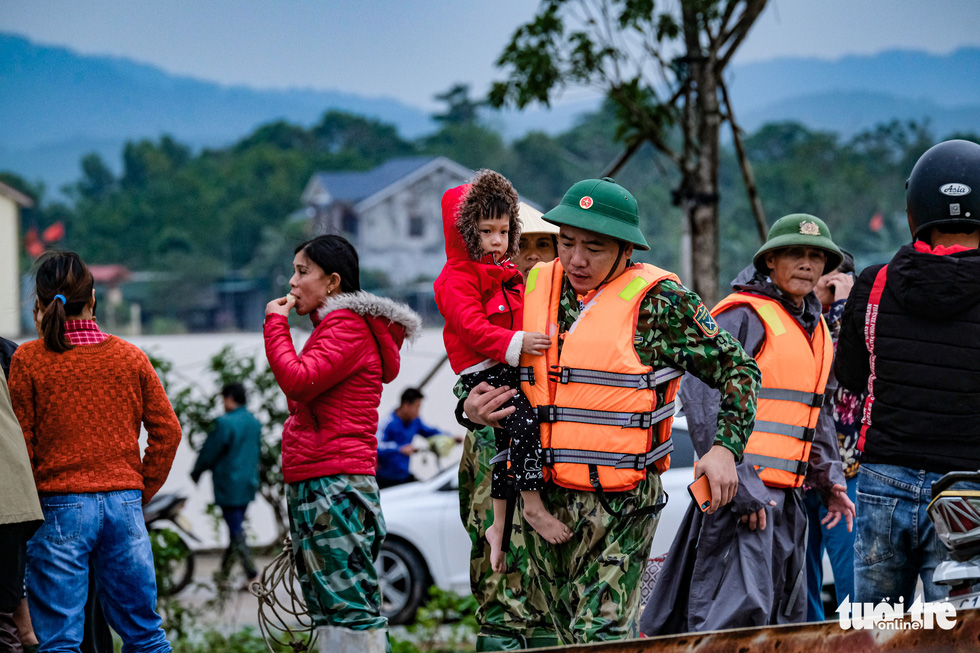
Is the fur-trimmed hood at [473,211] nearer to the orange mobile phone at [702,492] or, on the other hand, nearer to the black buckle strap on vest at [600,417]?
the black buckle strap on vest at [600,417]

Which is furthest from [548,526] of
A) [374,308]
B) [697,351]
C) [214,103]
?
[214,103]

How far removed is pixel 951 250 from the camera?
359 centimetres

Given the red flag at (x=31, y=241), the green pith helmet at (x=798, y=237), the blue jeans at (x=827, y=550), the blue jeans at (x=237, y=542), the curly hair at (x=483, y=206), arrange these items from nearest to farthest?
1. the curly hair at (x=483, y=206)
2. the green pith helmet at (x=798, y=237)
3. the blue jeans at (x=827, y=550)
4. the blue jeans at (x=237, y=542)
5. the red flag at (x=31, y=241)

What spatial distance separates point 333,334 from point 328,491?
0.65 metres

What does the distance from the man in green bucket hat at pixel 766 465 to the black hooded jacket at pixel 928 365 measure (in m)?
0.60

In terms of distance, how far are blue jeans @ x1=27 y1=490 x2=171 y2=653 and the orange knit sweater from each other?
0.26ft

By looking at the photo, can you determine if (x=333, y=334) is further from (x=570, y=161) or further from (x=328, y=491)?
(x=570, y=161)

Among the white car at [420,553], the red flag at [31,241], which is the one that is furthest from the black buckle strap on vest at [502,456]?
the red flag at [31,241]

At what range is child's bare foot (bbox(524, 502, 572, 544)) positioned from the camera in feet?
11.1

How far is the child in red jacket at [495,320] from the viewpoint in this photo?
11.2 ft

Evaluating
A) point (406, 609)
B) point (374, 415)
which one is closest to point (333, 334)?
point (374, 415)

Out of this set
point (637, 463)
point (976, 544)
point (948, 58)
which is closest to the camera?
point (976, 544)

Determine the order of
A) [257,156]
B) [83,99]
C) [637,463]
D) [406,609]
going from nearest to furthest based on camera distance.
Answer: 1. [637,463]
2. [406,609]
3. [257,156]
4. [83,99]

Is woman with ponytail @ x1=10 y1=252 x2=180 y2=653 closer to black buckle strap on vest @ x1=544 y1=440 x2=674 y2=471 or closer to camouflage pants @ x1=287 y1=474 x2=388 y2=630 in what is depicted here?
camouflage pants @ x1=287 y1=474 x2=388 y2=630
